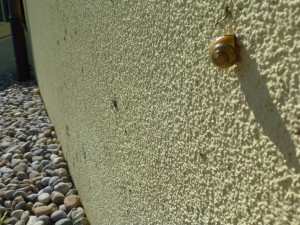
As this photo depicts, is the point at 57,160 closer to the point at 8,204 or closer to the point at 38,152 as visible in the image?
the point at 38,152

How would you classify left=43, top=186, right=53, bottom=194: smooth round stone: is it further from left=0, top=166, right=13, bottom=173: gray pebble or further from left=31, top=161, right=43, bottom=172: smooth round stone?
left=0, top=166, right=13, bottom=173: gray pebble

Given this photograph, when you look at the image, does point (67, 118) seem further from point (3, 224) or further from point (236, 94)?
point (236, 94)

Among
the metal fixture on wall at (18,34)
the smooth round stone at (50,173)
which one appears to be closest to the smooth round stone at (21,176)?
the smooth round stone at (50,173)

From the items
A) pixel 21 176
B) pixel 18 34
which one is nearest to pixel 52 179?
pixel 21 176

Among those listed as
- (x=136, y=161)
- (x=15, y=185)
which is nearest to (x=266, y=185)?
(x=136, y=161)

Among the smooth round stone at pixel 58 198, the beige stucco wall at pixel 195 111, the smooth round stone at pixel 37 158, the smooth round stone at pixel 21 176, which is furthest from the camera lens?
the smooth round stone at pixel 37 158

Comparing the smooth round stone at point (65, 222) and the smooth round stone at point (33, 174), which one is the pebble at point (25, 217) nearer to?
the smooth round stone at point (65, 222)
